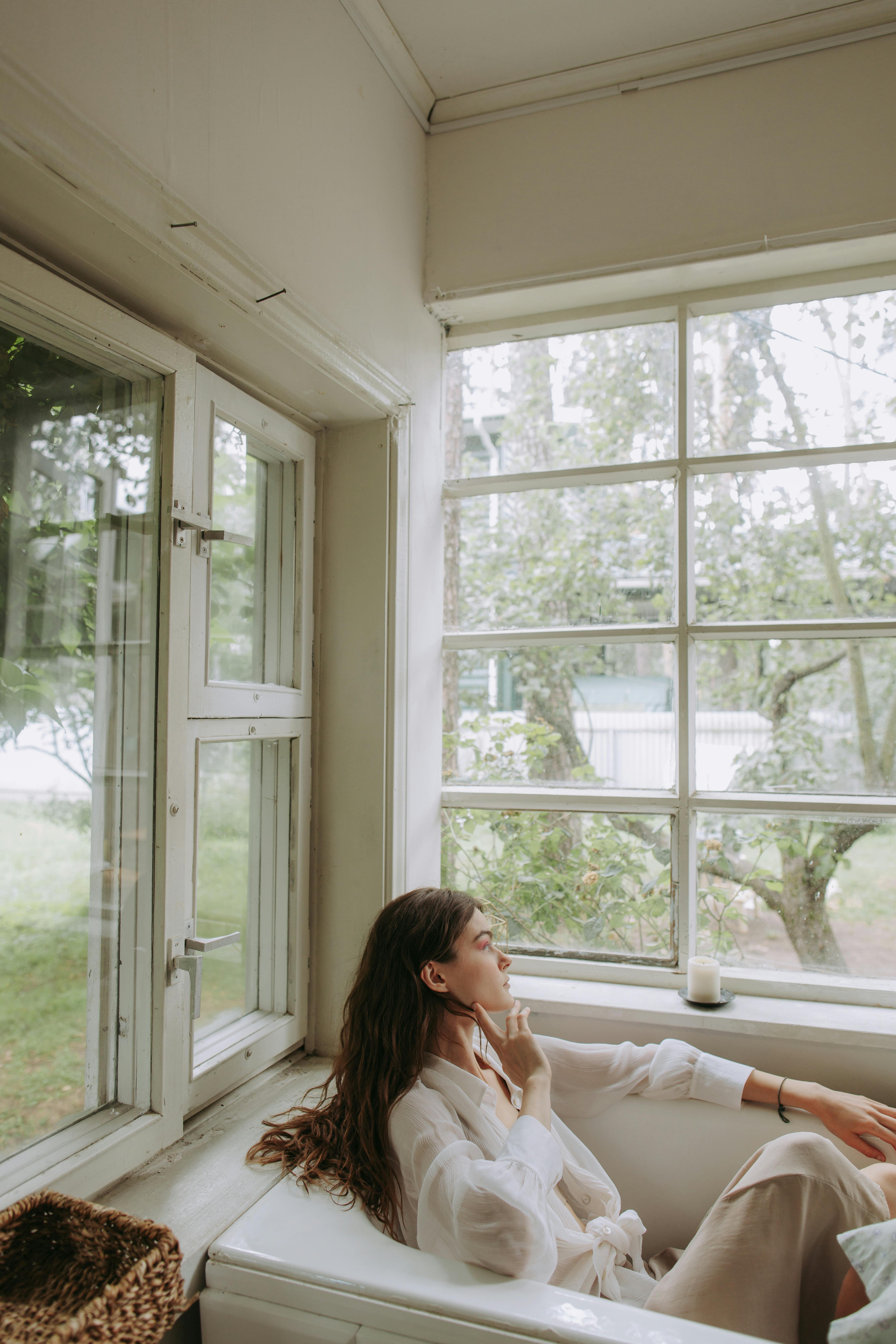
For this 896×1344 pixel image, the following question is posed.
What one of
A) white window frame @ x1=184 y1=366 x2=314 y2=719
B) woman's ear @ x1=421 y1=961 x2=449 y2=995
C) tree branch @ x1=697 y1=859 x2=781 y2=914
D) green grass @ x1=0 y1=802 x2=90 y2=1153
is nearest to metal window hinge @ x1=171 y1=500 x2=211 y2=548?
white window frame @ x1=184 y1=366 x2=314 y2=719

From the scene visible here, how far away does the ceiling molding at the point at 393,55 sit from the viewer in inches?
59.1

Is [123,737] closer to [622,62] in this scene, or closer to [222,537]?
[222,537]

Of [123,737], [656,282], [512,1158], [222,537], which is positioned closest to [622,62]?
[656,282]

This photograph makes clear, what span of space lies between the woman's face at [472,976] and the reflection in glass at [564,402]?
1.13 m

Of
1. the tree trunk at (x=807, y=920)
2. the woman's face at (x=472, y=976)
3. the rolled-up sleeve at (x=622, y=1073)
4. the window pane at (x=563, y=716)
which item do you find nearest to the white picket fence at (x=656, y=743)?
the window pane at (x=563, y=716)

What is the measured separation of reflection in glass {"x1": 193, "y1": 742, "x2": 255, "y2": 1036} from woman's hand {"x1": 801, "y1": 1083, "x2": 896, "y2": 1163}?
101 cm

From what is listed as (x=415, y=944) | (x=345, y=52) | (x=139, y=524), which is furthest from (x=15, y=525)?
(x=345, y=52)

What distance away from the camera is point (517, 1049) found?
127 centimetres

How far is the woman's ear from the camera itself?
4.08 feet

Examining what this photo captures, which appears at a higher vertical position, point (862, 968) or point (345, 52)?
point (345, 52)

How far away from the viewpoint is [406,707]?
5.50ft

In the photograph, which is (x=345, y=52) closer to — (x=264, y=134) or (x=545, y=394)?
(x=264, y=134)

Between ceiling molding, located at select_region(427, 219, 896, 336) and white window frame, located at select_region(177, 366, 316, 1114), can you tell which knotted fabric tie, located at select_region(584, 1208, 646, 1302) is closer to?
white window frame, located at select_region(177, 366, 316, 1114)

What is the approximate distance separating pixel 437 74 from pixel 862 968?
209 cm
